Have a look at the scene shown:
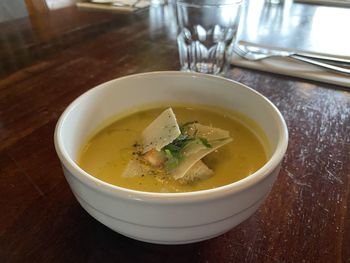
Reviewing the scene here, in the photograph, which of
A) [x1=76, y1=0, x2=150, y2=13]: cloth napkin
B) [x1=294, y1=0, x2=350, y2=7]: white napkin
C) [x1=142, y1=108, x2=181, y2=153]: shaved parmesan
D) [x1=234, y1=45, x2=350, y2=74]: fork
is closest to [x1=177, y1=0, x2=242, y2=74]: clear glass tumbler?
[x1=234, y1=45, x2=350, y2=74]: fork

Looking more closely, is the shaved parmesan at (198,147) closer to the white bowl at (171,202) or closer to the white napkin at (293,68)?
the white bowl at (171,202)

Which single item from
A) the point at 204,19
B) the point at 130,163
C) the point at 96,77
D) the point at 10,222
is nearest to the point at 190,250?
the point at 130,163

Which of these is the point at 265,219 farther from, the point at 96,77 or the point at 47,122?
the point at 96,77

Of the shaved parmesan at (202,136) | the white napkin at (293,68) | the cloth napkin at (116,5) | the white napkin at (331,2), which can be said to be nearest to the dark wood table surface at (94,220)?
the white napkin at (293,68)

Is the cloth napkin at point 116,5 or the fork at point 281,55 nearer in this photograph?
the fork at point 281,55

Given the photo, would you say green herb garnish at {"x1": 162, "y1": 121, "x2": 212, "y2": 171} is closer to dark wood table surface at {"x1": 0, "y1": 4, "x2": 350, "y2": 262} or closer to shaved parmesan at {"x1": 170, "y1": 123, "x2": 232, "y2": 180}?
shaved parmesan at {"x1": 170, "y1": 123, "x2": 232, "y2": 180}

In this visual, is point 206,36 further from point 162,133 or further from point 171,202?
point 171,202

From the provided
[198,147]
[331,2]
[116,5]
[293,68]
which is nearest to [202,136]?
[198,147]
